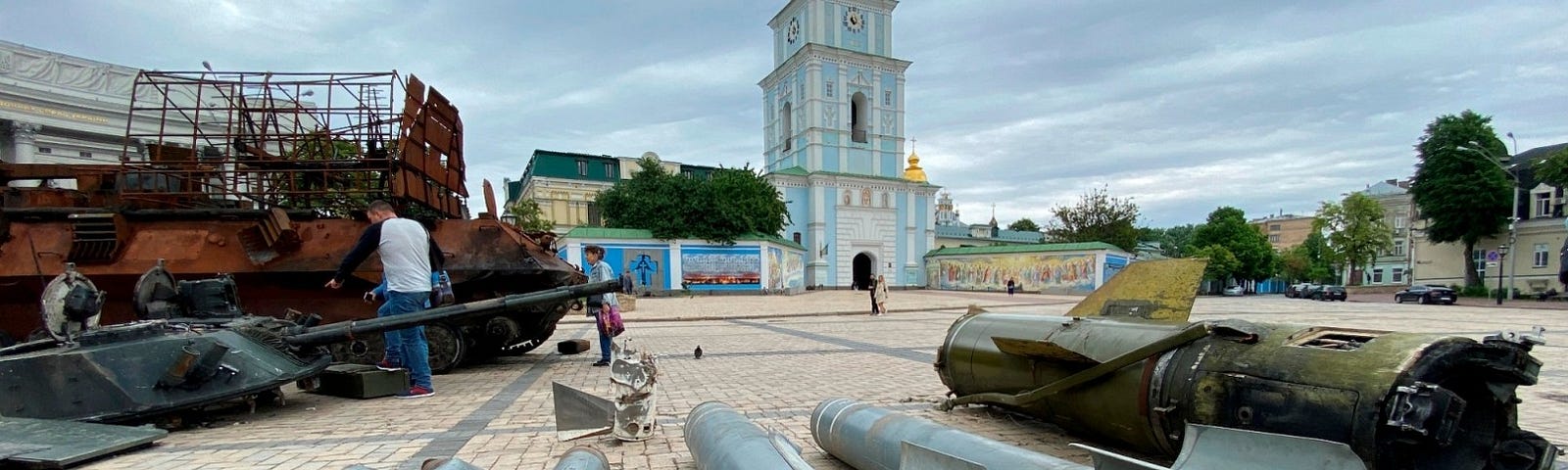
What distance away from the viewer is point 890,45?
50094 millimetres

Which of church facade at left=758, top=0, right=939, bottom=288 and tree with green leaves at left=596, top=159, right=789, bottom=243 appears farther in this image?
church facade at left=758, top=0, right=939, bottom=288

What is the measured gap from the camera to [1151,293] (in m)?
4.41

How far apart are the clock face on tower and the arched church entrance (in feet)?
51.2

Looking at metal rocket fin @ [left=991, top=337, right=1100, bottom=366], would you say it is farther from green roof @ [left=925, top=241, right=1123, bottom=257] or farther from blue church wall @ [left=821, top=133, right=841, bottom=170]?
blue church wall @ [left=821, top=133, right=841, bottom=170]

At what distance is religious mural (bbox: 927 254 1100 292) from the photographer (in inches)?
1506

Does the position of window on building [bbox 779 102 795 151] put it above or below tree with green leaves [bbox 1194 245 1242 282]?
above

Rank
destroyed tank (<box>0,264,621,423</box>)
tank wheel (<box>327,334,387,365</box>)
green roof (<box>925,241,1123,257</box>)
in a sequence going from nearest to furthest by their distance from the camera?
destroyed tank (<box>0,264,621,423</box>) → tank wheel (<box>327,334,387,365</box>) → green roof (<box>925,241,1123,257</box>)

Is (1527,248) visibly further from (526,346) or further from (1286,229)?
(1286,229)

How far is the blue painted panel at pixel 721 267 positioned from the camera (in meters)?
34.8

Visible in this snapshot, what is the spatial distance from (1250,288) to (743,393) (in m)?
76.4

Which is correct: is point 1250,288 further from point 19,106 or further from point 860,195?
point 19,106

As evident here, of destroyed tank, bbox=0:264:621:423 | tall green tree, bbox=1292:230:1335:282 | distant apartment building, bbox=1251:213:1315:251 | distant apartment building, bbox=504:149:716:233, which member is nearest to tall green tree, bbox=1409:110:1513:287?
tall green tree, bbox=1292:230:1335:282

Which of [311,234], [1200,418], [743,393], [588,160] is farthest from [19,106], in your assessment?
[1200,418]

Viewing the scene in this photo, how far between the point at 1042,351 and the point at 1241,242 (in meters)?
69.0
